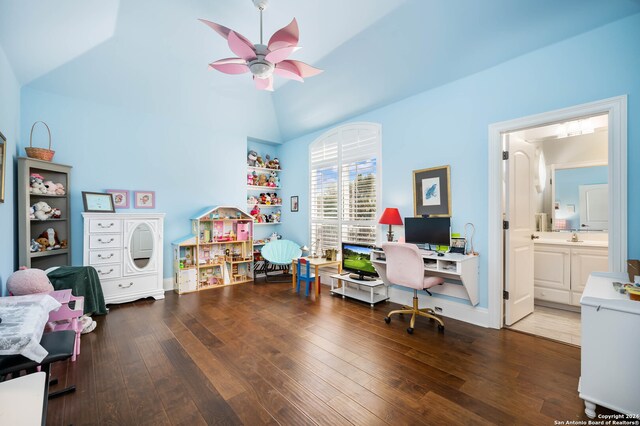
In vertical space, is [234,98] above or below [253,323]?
above

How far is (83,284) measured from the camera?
318 centimetres

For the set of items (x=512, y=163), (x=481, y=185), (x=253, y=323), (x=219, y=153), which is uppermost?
(x=219, y=153)

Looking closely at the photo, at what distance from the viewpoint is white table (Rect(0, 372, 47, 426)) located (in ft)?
2.99

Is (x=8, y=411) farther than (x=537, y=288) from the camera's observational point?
No

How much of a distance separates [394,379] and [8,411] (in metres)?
2.06

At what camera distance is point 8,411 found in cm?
94

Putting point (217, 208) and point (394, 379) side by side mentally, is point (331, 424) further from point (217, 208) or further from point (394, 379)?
point (217, 208)

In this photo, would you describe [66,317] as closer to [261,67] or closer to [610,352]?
[261,67]

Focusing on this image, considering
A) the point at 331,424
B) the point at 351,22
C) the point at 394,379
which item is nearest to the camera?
the point at 331,424

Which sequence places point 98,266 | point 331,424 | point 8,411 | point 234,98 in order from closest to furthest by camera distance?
point 8,411 < point 331,424 < point 98,266 < point 234,98

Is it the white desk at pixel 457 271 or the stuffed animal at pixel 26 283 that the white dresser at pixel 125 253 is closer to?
the stuffed animal at pixel 26 283

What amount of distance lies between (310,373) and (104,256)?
3.19 meters

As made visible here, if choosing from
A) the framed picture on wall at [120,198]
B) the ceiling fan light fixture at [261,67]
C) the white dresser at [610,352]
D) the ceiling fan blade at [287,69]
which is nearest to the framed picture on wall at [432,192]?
the white dresser at [610,352]

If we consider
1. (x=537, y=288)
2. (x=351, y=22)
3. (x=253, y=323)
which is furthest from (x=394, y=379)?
(x=351, y=22)
